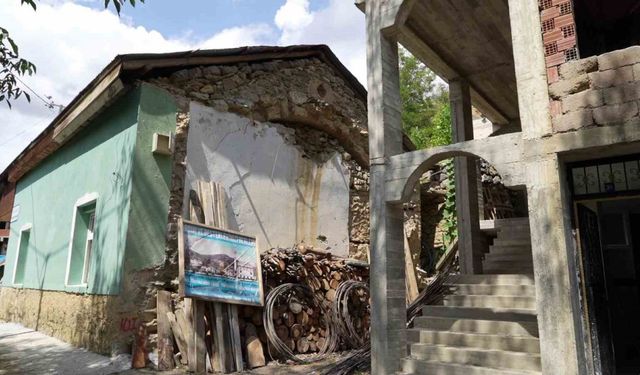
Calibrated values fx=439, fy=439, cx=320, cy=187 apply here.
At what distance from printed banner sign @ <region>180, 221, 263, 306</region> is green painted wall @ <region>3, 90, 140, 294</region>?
1.08 meters

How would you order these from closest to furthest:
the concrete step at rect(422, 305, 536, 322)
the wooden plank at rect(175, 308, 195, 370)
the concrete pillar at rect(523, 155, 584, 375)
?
the concrete pillar at rect(523, 155, 584, 375) < the concrete step at rect(422, 305, 536, 322) < the wooden plank at rect(175, 308, 195, 370)

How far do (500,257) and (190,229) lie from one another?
5.21 meters

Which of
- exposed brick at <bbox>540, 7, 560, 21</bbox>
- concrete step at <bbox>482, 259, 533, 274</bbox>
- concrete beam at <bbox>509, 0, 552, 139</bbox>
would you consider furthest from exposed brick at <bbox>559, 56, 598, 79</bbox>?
concrete step at <bbox>482, 259, 533, 274</bbox>

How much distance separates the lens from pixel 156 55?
7031 millimetres

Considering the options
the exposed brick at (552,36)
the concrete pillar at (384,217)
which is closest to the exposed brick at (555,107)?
the exposed brick at (552,36)

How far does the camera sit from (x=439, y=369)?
4.91m

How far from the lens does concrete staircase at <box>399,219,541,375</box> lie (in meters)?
4.75

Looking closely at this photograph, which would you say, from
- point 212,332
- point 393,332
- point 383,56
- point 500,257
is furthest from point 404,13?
point 212,332

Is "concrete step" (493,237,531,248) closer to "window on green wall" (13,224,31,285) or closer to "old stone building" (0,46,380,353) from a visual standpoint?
"old stone building" (0,46,380,353)

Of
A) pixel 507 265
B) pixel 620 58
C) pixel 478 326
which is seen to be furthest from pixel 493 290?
pixel 620 58

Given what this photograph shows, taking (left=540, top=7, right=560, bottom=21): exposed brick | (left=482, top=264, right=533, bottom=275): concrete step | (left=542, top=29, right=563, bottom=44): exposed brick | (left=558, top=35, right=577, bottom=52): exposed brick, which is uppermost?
(left=540, top=7, right=560, bottom=21): exposed brick

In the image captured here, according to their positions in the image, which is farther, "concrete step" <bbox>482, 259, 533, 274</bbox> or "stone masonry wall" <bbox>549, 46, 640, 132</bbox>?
"concrete step" <bbox>482, 259, 533, 274</bbox>

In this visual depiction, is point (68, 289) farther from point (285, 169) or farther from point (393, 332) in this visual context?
point (393, 332)

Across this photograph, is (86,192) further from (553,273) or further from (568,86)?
(568,86)
